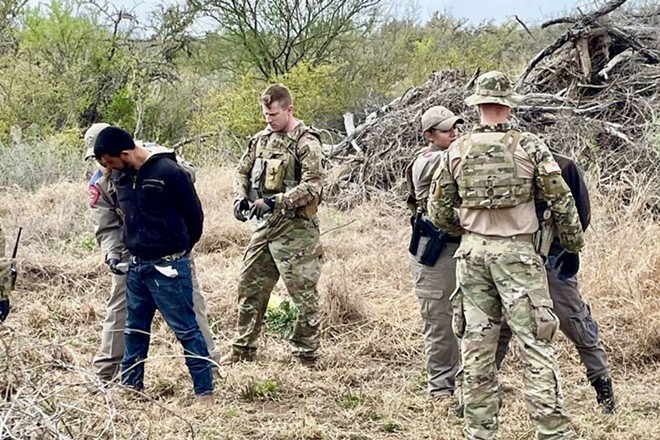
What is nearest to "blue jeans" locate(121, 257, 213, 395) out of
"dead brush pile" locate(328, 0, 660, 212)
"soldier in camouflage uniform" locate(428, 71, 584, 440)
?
"soldier in camouflage uniform" locate(428, 71, 584, 440)

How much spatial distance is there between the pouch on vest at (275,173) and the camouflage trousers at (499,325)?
1625 mm

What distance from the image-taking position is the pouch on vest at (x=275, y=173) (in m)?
4.86

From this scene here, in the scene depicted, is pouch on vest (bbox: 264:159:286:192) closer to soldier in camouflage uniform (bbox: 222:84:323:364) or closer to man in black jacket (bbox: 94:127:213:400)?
soldier in camouflage uniform (bbox: 222:84:323:364)

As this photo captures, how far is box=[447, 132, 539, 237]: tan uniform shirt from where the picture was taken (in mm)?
3395

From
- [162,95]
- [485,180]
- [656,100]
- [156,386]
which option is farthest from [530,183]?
[162,95]

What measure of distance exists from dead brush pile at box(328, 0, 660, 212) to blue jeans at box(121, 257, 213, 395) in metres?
4.67

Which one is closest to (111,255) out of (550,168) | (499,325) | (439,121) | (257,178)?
(257,178)

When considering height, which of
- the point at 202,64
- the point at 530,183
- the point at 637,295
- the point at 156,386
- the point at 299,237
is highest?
the point at 202,64

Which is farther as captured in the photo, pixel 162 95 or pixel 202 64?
pixel 202 64

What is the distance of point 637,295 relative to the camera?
16.7 feet

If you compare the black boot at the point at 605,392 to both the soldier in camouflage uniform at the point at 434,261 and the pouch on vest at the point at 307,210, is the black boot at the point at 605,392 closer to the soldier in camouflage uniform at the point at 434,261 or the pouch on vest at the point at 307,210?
the soldier in camouflage uniform at the point at 434,261

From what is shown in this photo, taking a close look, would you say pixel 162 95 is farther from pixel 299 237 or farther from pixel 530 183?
pixel 530 183

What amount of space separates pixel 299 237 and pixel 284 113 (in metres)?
0.79

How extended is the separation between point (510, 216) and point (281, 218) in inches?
71.9
